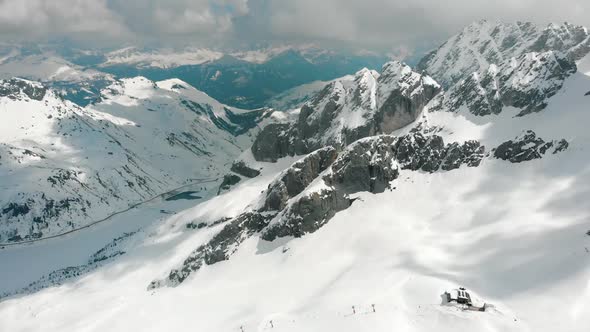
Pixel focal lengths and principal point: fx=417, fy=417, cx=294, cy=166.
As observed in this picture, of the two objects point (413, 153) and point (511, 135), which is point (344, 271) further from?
point (511, 135)

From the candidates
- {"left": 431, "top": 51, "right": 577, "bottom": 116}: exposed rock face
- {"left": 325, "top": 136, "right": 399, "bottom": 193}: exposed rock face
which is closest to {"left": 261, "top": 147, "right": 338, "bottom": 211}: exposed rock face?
{"left": 325, "top": 136, "right": 399, "bottom": 193}: exposed rock face

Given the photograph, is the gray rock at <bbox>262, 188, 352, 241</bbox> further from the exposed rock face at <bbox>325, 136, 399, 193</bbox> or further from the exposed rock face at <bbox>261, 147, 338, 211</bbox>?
the exposed rock face at <bbox>261, 147, 338, 211</bbox>

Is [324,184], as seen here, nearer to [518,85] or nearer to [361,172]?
[361,172]

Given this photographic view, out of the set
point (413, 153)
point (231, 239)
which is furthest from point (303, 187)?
point (413, 153)

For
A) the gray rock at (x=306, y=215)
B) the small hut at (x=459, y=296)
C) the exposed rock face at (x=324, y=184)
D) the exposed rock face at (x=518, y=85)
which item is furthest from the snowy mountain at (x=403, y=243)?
the small hut at (x=459, y=296)

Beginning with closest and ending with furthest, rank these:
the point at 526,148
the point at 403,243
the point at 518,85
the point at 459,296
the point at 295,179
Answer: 1. the point at 459,296
2. the point at 403,243
3. the point at 526,148
4. the point at 295,179
5. the point at 518,85

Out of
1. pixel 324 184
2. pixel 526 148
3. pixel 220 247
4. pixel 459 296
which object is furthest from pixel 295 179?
pixel 459 296
